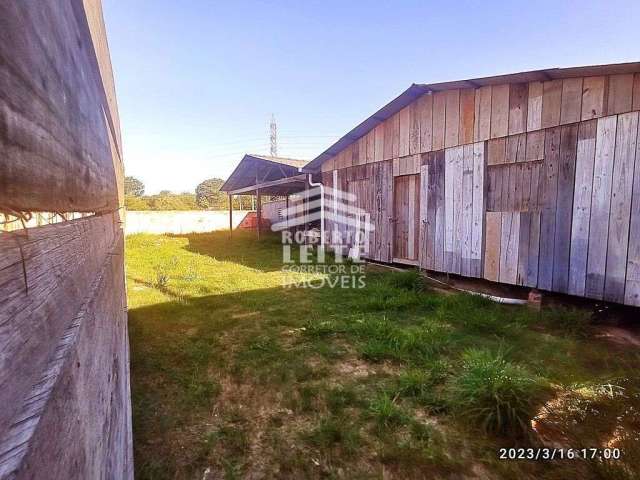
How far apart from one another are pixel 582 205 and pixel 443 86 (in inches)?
108

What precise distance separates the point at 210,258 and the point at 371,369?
6.96 m

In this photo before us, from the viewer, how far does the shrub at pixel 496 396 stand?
2.07 m

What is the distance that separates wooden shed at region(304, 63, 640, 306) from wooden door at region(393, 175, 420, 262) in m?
0.02

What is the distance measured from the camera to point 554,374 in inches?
105

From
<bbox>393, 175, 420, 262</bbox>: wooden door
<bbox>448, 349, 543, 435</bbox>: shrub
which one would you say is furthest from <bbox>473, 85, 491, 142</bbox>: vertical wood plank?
<bbox>448, 349, 543, 435</bbox>: shrub

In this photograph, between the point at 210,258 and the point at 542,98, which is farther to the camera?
the point at 210,258

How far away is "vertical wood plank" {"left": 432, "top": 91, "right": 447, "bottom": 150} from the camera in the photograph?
17.6 feet

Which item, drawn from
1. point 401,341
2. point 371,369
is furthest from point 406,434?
point 401,341

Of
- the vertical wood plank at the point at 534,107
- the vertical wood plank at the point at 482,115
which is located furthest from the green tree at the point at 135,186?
the vertical wood plank at the point at 534,107

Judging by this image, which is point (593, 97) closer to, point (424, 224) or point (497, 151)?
point (497, 151)

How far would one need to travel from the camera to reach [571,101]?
3820 millimetres

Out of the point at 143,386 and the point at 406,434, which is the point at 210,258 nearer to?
the point at 143,386

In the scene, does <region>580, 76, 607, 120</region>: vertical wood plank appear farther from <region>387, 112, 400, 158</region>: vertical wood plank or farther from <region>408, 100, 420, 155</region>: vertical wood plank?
<region>387, 112, 400, 158</region>: vertical wood plank

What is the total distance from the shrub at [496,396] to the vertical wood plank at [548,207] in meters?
2.34
